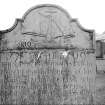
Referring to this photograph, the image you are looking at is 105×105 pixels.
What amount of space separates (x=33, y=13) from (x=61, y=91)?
2275 millimetres

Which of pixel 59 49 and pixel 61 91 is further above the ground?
pixel 59 49

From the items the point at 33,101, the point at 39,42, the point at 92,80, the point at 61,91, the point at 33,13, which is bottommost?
the point at 33,101

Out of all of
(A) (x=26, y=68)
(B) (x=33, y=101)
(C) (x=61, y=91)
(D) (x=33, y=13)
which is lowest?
(B) (x=33, y=101)

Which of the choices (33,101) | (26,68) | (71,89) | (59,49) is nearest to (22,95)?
(33,101)

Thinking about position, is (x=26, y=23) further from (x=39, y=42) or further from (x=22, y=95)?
(x=22, y=95)

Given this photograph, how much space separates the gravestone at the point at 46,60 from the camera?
4.12 meters

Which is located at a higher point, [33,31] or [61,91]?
[33,31]

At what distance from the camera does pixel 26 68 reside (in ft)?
13.7

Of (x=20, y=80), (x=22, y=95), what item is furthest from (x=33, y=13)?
(x=22, y=95)

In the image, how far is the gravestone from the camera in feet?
13.5

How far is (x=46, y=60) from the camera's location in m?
4.17

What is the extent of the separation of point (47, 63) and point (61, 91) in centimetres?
85

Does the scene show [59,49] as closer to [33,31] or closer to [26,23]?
[33,31]

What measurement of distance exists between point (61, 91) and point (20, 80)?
1.16 meters
